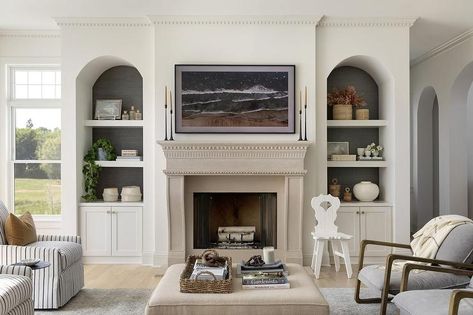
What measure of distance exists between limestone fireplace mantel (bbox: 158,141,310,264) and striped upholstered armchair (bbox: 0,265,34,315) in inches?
90.8

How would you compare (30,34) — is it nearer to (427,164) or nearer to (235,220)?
(235,220)

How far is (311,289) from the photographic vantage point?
3592 mm

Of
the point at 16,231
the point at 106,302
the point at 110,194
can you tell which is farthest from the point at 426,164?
the point at 16,231

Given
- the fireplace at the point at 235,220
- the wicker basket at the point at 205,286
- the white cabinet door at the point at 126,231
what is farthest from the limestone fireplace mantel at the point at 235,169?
the wicker basket at the point at 205,286

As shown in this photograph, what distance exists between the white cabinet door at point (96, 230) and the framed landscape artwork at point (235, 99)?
1.37 metres

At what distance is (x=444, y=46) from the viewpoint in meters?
7.21

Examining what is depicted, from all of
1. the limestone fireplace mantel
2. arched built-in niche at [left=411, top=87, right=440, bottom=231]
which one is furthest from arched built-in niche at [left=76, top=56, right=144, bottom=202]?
arched built-in niche at [left=411, top=87, right=440, bottom=231]

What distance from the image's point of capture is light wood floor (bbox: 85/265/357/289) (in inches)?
208

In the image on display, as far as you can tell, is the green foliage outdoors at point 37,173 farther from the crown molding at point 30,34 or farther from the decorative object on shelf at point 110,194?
the crown molding at point 30,34

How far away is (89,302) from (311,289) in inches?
82.1

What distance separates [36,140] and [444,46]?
18.5ft

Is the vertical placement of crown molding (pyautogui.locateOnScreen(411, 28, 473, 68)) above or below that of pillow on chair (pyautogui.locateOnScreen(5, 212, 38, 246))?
above

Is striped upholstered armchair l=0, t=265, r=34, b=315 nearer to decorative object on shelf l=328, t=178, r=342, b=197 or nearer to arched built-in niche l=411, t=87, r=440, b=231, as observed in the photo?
decorative object on shelf l=328, t=178, r=342, b=197

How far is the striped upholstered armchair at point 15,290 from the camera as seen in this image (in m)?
3.29
